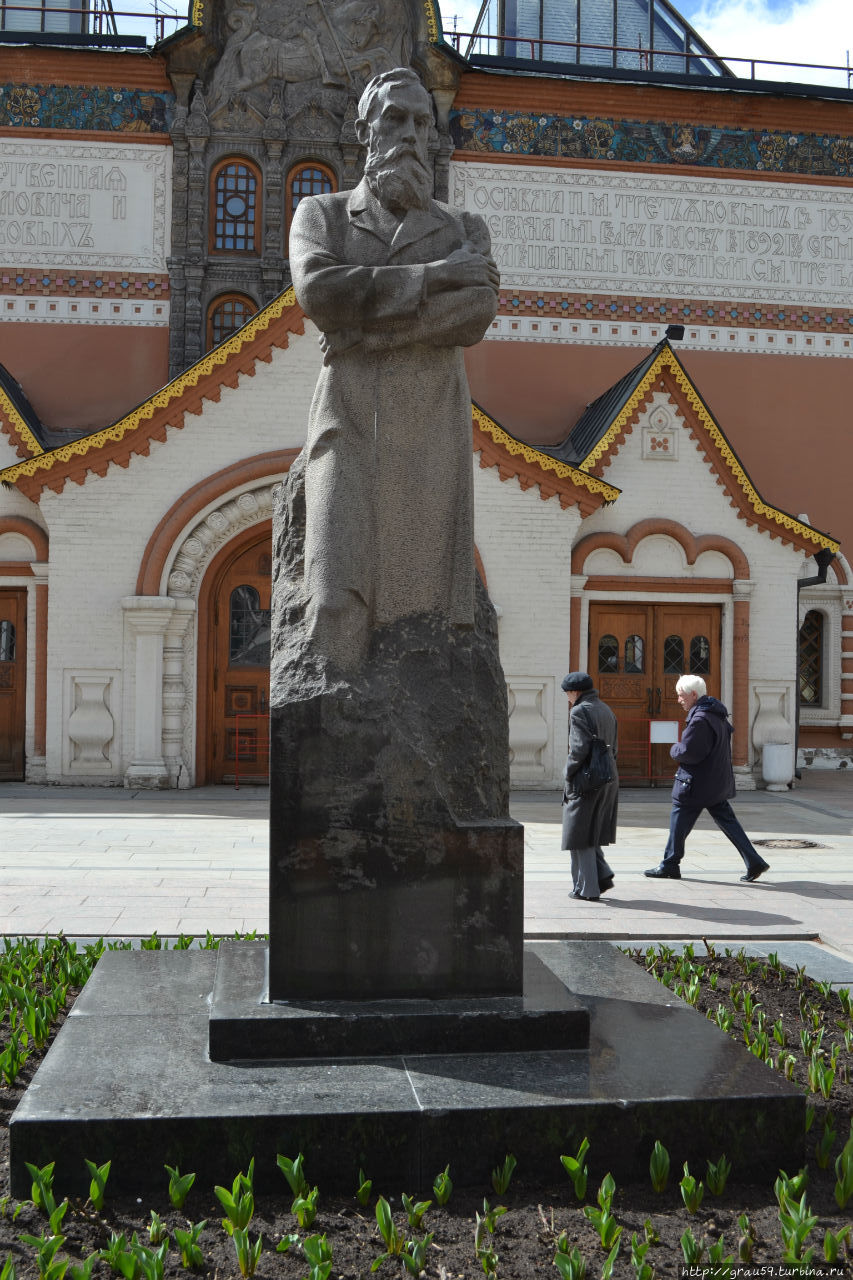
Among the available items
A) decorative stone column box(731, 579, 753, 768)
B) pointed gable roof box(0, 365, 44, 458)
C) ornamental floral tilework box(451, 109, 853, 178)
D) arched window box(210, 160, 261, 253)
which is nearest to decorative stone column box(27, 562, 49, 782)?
pointed gable roof box(0, 365, 44, 458)

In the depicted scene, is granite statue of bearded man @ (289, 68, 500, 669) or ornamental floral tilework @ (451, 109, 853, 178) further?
ornamental floral tilework @ (451, 109, 853, 178)

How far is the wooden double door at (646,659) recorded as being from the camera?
694 inches

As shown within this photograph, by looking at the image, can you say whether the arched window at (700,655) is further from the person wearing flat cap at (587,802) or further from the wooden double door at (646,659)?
the person wearing flat cap at (587,802)

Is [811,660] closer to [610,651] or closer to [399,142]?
[610,651]

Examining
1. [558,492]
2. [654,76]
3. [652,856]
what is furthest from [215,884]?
[654,76]

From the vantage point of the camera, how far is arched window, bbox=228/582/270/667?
17.0 meters

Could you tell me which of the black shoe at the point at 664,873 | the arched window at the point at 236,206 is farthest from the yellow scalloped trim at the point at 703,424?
the black shoe at the point at 664,873

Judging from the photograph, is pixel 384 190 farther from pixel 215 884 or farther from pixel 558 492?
pixel 558 492

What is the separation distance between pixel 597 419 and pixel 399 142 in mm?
13862

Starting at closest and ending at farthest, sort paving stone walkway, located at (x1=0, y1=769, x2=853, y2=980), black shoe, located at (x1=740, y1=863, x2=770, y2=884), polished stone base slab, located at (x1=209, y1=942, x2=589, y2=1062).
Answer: polished stone base slab, located at (x1=209, y1=942, x2=589, y2=1062) → paving stone walkway, located at (x1=0, y1=769, x2=853, y2=980) → black shoe, located at (x1=740, y1=863, x2=770, y2=884)

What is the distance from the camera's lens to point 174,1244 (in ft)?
10.8

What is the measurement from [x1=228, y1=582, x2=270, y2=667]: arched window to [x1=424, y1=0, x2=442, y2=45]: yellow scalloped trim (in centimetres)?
990

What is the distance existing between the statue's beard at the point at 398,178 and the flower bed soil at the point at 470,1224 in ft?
11.5

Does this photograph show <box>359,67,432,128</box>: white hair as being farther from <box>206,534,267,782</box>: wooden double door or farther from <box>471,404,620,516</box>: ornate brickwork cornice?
<box>206,534,267,782</box>: wooden double door
